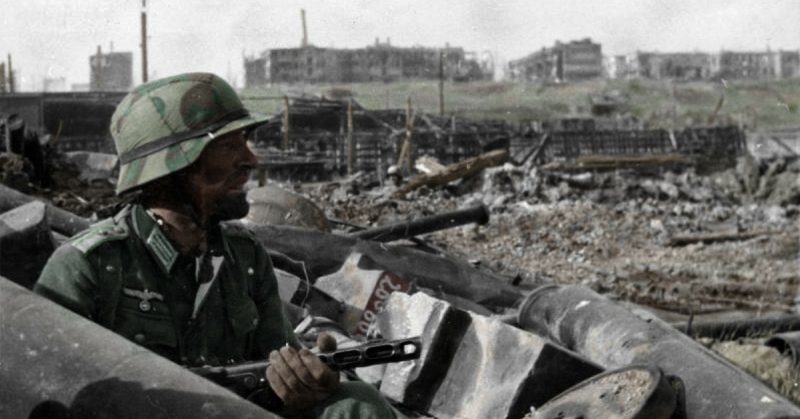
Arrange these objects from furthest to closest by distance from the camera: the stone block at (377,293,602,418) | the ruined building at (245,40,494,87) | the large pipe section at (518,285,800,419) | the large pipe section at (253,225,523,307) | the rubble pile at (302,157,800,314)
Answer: the ruined building at (245,40,494,87) < the rubble pile at (302,157,800,314) < the large pipe section at (253,225,523,307) < the stone block at (377,293,602,418) < the large pipe section at (518,285,800,419)

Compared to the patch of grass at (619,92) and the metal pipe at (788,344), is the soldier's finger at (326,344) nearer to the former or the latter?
the metal pipe at (788,344)

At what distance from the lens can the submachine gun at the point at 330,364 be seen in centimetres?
261

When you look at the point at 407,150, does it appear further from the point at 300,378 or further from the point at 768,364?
the point at 300,378

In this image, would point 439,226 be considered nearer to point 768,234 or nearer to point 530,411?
point 530,411

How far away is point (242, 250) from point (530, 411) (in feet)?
4.43

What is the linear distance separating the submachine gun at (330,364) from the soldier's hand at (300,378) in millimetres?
64

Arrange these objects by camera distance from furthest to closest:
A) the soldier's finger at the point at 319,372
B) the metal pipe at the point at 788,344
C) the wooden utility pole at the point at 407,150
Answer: the wooden utility pole at the point at 407,150
the metal pipe at the point at 788,344
the soldier's finger at the point at 319,372

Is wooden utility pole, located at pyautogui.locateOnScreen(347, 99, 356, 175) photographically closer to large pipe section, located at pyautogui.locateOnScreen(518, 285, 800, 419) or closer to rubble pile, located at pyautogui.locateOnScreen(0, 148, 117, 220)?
rubble pile, located at pyautogui.locateOnScreen(0, 148, 117, 220)

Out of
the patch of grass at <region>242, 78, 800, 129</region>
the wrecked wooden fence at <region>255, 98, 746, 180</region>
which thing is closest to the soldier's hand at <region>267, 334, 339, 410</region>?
the wrecked wooden fence at <region>255, 98, 746, 180</region>

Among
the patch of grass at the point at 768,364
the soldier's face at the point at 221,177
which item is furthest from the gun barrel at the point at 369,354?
the patch of grass at the point at 768,364

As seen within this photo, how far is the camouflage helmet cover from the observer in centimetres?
290

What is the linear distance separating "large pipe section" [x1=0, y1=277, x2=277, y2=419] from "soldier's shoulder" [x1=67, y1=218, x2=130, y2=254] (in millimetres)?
180

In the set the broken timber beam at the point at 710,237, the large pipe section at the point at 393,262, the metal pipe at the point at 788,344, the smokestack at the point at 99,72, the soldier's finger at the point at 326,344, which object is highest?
the smokestack at the point at 99,72

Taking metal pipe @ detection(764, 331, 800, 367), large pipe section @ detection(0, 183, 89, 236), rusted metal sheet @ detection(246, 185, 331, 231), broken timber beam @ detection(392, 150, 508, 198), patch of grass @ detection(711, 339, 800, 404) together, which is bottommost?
broken timber beam @ detection(392, 150, 508, 198)
